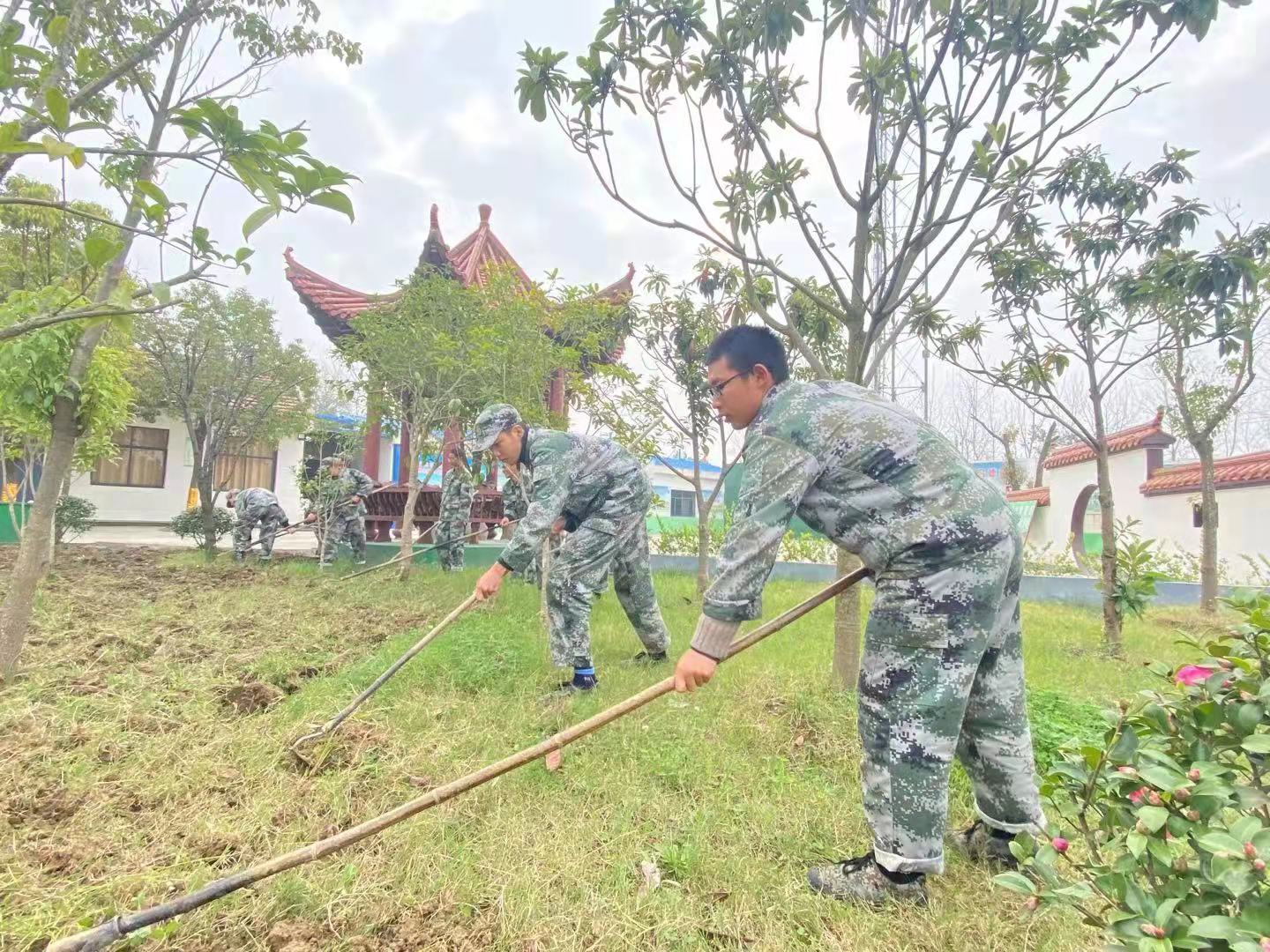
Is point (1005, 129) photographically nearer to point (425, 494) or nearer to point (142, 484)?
point (425, 494)

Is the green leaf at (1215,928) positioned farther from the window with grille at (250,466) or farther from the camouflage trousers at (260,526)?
the window with grille at (250,466)

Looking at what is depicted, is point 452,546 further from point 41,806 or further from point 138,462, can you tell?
point 138,462

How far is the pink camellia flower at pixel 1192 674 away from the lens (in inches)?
43.2

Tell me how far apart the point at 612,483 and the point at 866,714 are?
2.38 metres

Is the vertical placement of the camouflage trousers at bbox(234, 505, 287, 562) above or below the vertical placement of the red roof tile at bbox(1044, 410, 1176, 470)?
below

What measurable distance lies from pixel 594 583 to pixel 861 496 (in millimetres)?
2249

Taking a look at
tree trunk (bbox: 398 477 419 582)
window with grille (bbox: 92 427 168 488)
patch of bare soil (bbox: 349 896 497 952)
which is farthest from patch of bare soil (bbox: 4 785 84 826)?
window with grille (bbox: 92 427 168 488)

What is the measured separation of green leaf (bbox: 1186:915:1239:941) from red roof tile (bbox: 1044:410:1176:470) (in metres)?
11.6

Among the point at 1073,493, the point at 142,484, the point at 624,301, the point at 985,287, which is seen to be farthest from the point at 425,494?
the point at 1073,493

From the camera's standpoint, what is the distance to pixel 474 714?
3195 mm

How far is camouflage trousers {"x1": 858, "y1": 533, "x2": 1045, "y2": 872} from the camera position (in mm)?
1668

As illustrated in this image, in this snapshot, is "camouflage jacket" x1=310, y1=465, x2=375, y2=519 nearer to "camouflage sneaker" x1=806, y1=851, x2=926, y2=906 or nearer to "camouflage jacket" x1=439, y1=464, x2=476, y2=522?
"camouflage jacket" x1=439, y1=464, x2=476, y2=522

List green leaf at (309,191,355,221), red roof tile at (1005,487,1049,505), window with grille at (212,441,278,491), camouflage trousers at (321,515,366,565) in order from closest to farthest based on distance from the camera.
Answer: green leaf at (309,191,355,221), camouflage trousers at (321,515,366,565), red roof tile at (1005,487,1049,505), window with grille at (212,441,278,491)

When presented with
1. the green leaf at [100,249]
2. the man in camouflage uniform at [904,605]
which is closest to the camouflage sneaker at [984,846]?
the man in camouflage uniform at [904,605]
